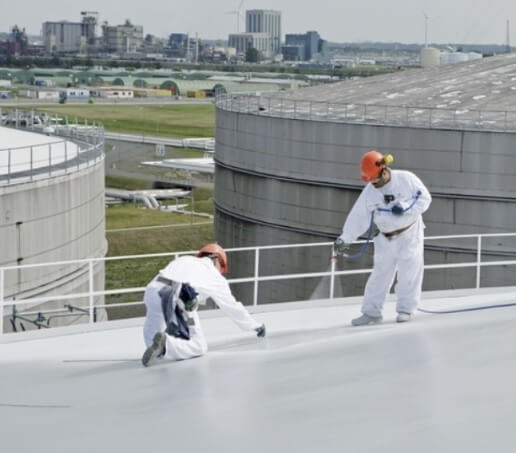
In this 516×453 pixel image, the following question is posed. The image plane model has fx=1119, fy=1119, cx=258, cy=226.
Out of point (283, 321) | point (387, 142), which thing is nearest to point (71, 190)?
point (387, 142)

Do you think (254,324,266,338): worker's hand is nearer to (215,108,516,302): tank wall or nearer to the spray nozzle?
the spray nozzle

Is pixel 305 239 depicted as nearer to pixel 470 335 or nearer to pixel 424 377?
pixel 470 335

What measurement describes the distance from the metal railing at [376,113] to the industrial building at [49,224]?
397 centimetres

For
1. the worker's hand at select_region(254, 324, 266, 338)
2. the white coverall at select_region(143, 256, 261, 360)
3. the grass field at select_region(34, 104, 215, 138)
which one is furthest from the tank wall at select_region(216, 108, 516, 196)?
the grass field at select_region(34, 104, 215, 138)

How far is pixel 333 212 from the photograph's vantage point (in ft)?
71.5

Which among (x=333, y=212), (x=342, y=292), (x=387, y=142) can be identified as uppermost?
(x=387, y=142)

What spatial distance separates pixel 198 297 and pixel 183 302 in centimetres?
13

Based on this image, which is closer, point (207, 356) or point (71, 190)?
point (207, 356)

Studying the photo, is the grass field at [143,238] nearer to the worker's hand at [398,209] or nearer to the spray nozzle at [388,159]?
the worker's hand at [398,209]

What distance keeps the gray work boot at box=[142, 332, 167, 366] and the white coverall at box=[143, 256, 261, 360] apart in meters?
0.06

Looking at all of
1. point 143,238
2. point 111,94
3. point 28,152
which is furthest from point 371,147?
point 111,94

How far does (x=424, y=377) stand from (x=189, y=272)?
7.38ft

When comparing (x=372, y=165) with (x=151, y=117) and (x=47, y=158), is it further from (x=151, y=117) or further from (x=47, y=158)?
(x=151, y=117)

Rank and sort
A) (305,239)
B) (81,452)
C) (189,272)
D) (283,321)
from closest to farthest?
(81,452), (189,272), (283,321), (305,239)
